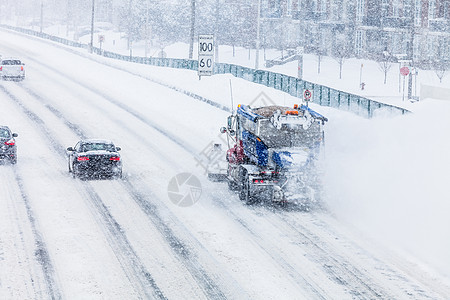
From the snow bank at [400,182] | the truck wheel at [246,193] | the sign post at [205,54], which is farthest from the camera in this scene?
the sign post at [205,54]

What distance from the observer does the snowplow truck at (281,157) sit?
19594 millimetres

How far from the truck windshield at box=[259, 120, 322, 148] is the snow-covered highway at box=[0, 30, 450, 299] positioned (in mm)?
2013

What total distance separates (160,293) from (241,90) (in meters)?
27.4

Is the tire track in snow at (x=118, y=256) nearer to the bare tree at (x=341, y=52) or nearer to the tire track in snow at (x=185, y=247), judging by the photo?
the tire track in snow at (x=185, y=247)

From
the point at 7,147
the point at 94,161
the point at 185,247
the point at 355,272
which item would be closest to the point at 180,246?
the point at 185,247

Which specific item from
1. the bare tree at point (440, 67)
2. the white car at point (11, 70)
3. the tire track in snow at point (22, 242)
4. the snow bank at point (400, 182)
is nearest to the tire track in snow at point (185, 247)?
the snow bank at point (400, 182)

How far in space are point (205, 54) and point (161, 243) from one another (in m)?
20.6

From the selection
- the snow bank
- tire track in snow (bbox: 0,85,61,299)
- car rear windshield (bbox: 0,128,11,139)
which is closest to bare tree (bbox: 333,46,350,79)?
the snow bank

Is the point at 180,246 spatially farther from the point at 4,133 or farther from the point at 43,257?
the point at 4,133

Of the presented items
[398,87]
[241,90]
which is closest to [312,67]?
[398,87]

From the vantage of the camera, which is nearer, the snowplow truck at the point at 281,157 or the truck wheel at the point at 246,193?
the snowplow truck at the point at 281,157

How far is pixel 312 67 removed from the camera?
71625mm

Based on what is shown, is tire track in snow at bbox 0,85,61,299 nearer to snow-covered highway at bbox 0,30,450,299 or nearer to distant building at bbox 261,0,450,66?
snow-covered highway at bbox 0,30,450,299

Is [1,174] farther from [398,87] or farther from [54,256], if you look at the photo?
[398,87]
